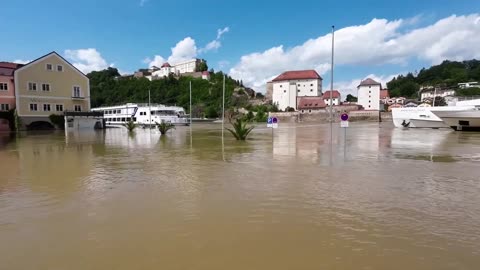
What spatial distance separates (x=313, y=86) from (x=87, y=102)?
94.3 m

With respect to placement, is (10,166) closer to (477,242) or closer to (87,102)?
(477,242)

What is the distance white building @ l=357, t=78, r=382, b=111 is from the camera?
108 metres

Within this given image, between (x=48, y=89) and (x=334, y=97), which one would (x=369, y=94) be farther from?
(x=48, y=89)

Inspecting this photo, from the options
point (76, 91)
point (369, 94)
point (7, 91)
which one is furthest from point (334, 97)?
point (7, 91)

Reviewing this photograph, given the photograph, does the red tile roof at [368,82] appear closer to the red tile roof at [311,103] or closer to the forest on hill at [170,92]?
the red tile roof at [311,103]

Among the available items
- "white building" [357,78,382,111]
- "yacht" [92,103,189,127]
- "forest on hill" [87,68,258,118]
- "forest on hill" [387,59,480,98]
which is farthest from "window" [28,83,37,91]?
"forest on hill" [387,59,480,98]

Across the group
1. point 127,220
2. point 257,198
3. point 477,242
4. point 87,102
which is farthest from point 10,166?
point 87,102

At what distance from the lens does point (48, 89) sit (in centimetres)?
4359

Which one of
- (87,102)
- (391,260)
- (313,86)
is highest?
(313,86)

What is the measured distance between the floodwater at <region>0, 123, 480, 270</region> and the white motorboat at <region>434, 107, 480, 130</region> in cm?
2522

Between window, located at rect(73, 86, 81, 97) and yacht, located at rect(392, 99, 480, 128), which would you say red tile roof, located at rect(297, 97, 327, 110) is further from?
window, located at rect(73, 86, 81, 97)

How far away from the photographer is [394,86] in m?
154

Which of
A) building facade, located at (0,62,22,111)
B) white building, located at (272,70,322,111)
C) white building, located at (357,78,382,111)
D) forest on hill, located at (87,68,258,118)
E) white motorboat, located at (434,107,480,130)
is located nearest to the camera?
white motorboat, located at (434,107,480,130)

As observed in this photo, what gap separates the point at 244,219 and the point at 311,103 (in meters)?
105
